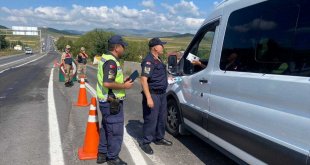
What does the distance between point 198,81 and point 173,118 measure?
1.43 m

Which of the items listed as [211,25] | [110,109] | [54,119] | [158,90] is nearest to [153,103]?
[158,90]

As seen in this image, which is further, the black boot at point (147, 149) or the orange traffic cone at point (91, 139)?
the black boot at point (147, 149)

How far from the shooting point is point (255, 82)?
368 centimetres

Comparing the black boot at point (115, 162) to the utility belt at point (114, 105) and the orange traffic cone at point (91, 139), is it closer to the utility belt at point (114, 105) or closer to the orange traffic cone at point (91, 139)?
the orange traffic cone at point (91, 139)

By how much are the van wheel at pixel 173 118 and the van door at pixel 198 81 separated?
42 centimetres

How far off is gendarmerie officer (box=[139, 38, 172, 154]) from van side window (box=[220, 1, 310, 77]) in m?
1.21

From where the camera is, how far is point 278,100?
3.31 meters

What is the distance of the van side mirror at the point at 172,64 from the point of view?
5658 mm

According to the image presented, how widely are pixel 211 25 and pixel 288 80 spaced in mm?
2022

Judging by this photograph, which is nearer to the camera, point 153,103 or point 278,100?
point 278,100

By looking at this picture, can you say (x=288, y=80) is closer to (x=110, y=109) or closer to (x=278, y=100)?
(x=278, y=100)

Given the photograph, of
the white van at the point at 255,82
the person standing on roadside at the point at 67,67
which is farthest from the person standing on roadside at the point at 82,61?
the white van at the point at 255,82

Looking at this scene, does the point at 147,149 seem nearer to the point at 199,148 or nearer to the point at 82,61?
the point at 199,148

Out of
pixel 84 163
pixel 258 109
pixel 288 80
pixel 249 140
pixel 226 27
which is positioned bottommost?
pixel 84 163
